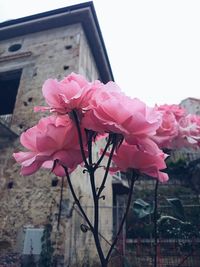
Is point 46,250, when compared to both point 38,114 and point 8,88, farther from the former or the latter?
point 8,88

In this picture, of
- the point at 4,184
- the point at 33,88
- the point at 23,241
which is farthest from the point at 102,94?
the point at 33,88

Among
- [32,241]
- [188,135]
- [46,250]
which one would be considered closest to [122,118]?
[188,135]

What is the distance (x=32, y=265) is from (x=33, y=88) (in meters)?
3.82

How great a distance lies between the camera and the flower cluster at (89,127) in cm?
73

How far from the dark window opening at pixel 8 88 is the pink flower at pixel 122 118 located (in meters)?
6.35

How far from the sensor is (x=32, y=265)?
3.78 metres

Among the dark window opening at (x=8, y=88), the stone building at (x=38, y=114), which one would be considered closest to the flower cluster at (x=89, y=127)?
the stone building at (x=38, y=114)

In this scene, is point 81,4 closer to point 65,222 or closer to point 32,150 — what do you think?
point 65,222

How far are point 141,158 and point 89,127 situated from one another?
203 mm

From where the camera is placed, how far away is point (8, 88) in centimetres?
789

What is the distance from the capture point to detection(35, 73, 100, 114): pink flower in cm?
77

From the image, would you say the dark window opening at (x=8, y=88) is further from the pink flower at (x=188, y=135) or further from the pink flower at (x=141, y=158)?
the pink flower at (x=141, y=158)

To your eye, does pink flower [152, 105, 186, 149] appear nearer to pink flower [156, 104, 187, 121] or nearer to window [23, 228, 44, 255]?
pink flower [156, 104, 187, 121]

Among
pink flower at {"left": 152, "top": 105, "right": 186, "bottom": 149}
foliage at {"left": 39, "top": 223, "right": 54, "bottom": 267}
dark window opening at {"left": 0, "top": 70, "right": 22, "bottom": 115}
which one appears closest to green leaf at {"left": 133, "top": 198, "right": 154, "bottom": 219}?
pink flower at {"left": 152, "top": 105, "right": 186, "bottom": 149}
